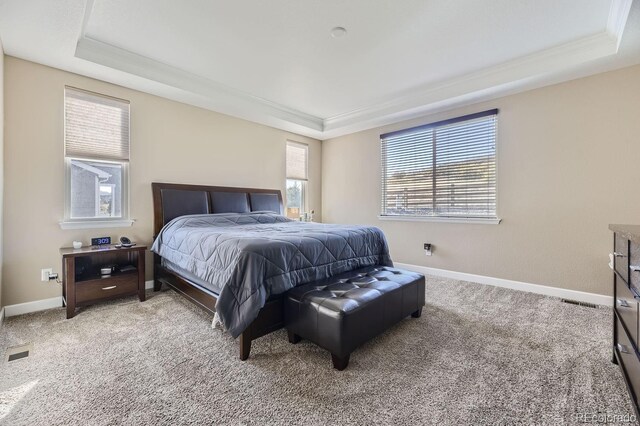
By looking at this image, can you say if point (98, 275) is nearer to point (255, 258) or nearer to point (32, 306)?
point (32, 306)

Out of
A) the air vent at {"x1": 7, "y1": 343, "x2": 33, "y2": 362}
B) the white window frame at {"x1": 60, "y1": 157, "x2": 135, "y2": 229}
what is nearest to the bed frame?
the white window frame at {"x1": 60, "y1": 157, "x2": 135, "y2": 229}

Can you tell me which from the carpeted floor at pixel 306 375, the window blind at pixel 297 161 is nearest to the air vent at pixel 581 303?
the carpeted floor at pixel 306 375

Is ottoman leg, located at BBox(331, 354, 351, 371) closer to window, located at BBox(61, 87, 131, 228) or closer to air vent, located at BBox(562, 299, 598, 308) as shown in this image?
air vent, located at BBox(562, 299, 598, 308)

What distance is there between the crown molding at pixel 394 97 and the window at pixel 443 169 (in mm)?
305

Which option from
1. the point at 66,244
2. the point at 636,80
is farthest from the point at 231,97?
the point at 636,80

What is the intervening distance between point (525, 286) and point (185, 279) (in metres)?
3.84

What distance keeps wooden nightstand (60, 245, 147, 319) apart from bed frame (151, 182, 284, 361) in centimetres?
30

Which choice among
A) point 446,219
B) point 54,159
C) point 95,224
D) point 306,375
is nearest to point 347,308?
point 306,375

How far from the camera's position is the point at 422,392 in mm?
1562

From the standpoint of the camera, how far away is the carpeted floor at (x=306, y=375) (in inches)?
55.5

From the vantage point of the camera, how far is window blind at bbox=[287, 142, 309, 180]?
5148 millimetres

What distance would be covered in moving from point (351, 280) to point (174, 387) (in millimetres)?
1374

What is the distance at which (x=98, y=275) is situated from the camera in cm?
289

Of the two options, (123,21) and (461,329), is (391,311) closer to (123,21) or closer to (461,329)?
(461,329)
